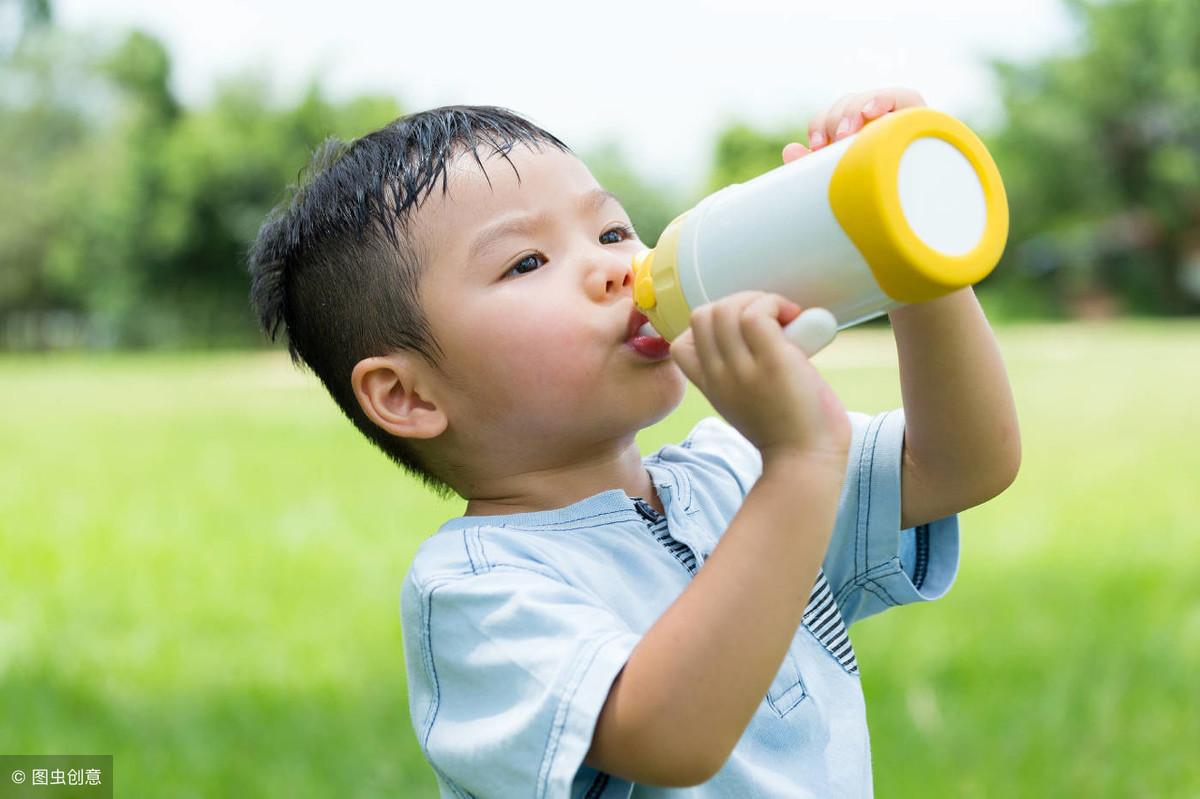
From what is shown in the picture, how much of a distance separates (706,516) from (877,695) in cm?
179

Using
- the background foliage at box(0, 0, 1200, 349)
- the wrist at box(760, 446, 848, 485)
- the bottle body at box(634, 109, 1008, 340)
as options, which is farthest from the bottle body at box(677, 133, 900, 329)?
the background foliage at box(0, 0, 1200, 349)

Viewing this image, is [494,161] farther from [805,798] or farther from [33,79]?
[33,79]

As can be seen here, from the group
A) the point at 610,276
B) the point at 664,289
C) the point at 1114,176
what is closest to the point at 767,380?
the point at 664,289

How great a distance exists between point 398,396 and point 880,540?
54 cm

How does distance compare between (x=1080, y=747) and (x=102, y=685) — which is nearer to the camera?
(x=1080, y=747)

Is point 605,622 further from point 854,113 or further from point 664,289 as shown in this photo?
point 854,113

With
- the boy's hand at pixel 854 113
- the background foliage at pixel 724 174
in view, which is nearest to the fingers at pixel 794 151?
the boy's hand at pixel 854 113

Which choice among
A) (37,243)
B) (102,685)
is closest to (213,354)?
(37,243)

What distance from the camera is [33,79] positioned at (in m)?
30.4

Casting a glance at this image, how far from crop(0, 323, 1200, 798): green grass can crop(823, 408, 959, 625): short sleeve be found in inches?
47.3

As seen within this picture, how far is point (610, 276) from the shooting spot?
3.99 feet

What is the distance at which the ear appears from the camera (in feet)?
4.27

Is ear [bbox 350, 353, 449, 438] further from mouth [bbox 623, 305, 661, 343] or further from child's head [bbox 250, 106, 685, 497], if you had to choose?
mouth [bbox 623, 305, 661, 343]

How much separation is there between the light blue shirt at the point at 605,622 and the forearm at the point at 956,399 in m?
0.05
